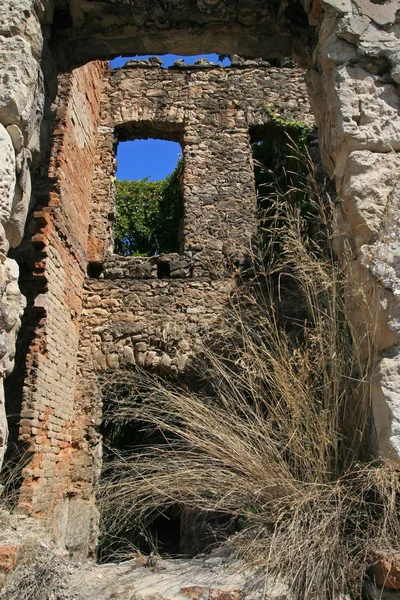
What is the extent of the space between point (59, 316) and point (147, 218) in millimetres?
4944

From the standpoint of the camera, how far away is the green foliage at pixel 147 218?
33.1 ft

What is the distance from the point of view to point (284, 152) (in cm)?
789

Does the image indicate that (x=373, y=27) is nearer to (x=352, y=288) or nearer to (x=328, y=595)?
(x=352, y=288)

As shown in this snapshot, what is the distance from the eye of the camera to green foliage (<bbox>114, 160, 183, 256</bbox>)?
10.1 meters

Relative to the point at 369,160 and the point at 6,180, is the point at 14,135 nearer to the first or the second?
the point at 6,180

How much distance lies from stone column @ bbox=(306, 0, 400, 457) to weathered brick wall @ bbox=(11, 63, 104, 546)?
360 centimetres

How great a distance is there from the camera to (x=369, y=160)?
2371 mm

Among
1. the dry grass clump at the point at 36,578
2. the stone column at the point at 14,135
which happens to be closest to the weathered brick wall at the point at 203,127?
the stone column at the point at 14,135

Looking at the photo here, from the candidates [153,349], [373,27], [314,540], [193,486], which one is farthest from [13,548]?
[153,349]

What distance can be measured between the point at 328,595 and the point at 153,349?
470cm

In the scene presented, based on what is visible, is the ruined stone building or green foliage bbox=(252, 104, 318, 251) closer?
the ruined stone building

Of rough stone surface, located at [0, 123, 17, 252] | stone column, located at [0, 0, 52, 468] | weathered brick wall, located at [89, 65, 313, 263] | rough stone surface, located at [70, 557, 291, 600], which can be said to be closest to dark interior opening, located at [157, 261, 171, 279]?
weathered brick wall, located at [89, 65, 313, 263]

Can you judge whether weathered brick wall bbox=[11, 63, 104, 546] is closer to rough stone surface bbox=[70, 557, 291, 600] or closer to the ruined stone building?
the ruined stone building

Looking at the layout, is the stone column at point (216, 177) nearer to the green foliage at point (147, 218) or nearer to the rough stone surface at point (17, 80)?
the green foliage at point (147, 218)
